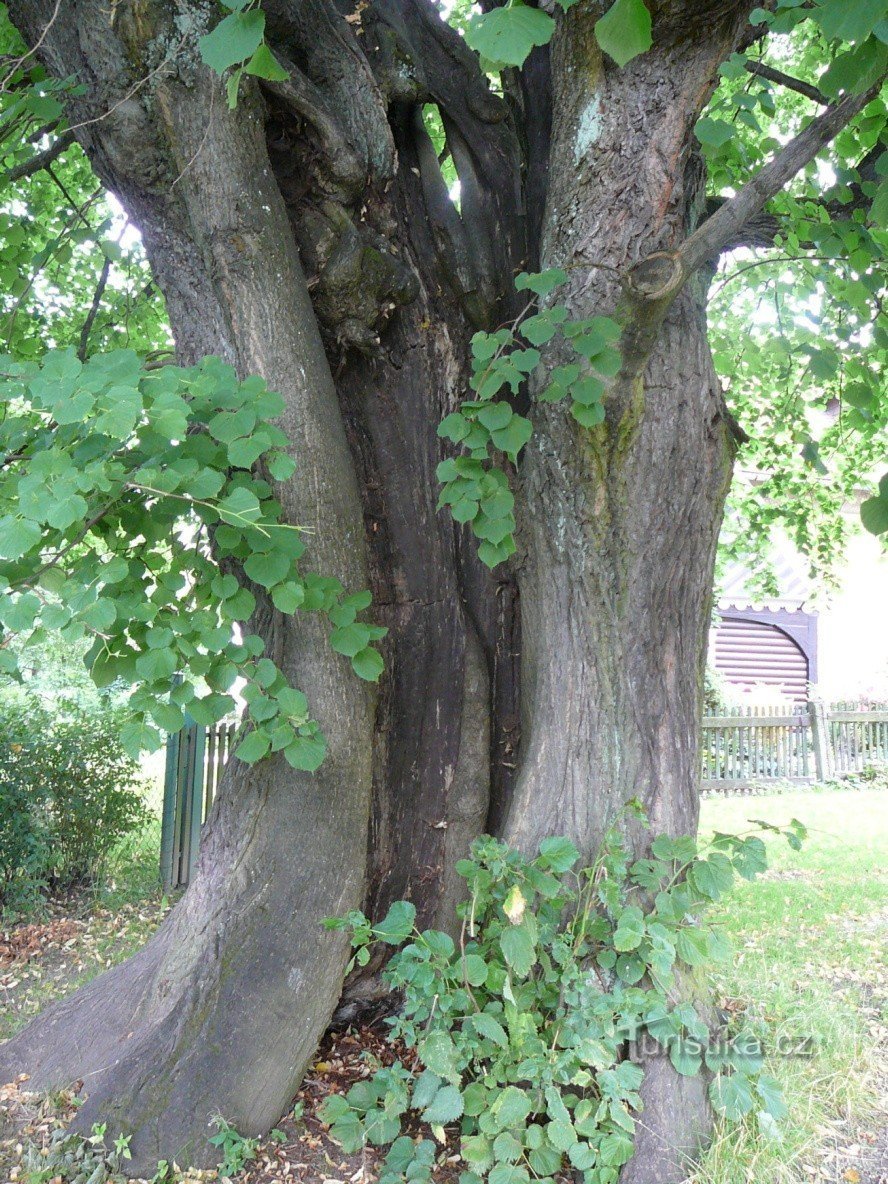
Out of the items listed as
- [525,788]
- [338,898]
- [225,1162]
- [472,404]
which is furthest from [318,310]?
[225,1162]

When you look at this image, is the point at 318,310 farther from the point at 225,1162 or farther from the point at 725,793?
the point at 725,793

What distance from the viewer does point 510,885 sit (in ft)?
9.23

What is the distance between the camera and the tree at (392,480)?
2791 mm

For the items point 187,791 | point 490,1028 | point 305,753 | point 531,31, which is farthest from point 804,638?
point 531,31

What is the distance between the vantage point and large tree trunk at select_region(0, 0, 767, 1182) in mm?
2959

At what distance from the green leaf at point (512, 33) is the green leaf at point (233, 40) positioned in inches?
21.1

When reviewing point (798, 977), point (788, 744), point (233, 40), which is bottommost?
point (798, 977)

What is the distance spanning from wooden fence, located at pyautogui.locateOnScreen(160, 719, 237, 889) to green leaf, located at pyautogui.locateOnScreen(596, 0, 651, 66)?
5570 millimetres

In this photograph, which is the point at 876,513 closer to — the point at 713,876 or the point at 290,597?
the point at 713,876

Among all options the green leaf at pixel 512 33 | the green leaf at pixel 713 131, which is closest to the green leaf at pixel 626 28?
the green leaf at pixel 512 33

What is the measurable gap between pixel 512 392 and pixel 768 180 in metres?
0.99

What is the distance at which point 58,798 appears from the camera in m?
5.98

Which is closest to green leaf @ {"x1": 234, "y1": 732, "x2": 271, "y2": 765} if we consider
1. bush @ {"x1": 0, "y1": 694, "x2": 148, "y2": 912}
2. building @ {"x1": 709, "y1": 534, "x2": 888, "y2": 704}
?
bush @ {"x1": 0, "y1": 694, "x2": 148, "y2": 912}

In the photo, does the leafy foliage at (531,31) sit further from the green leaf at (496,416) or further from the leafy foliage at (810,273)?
the green leaf at (496,416)
